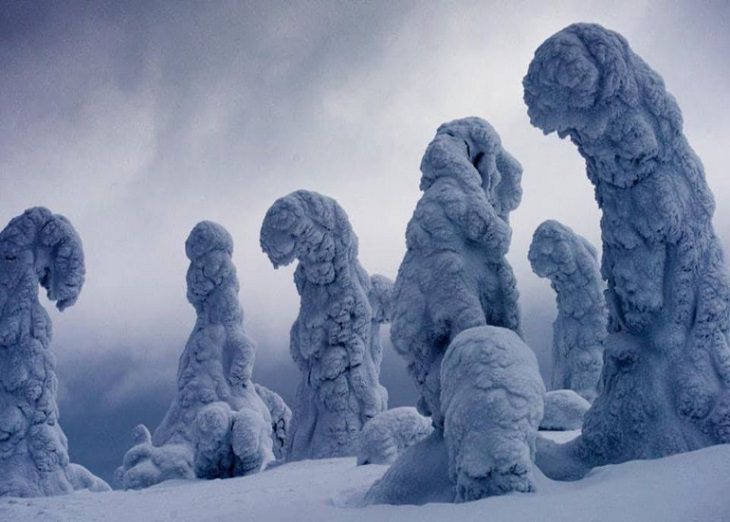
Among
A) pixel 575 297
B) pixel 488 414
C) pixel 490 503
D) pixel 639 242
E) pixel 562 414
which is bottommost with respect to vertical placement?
pixel 490 503

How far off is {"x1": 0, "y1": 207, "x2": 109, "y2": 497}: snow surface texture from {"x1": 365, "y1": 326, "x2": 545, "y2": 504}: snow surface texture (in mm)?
5315

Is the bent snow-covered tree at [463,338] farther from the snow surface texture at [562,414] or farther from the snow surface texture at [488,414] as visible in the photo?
the snow surface texture at [562,414]

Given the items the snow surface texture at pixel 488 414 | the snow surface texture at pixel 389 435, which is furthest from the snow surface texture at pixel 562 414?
the snow surface texture at pixel 488 414

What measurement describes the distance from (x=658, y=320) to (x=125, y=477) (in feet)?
20.6

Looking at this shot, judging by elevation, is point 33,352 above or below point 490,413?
above

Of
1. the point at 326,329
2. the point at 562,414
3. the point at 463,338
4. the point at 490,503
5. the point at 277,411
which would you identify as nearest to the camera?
the point at 490,503

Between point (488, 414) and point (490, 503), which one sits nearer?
point (490, 503)

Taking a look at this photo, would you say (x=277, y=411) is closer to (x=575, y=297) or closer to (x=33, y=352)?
(x=33, y=352)

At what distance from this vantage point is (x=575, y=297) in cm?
796

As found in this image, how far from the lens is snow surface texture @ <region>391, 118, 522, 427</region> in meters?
3.47

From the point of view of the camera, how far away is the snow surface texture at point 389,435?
5.46m

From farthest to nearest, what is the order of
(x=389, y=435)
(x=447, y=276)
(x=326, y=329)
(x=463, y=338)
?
1. (x=326, y=329)
2. (x=389, y=435)
3. (x=447, y=276)
4. (x=463, y=338)

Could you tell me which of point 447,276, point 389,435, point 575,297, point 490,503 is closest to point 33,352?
point 389,435

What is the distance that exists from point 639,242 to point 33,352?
6170 millimetres
